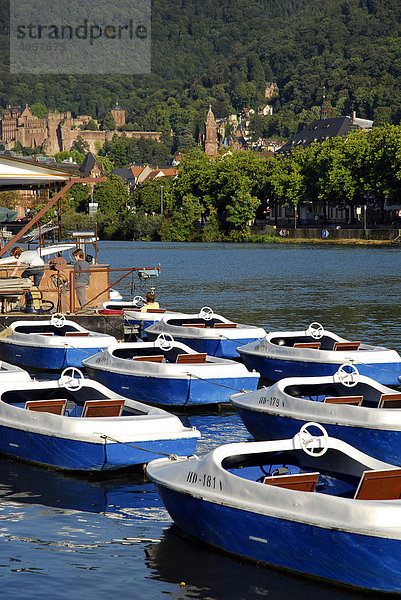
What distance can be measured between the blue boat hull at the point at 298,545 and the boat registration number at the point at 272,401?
15.2ft

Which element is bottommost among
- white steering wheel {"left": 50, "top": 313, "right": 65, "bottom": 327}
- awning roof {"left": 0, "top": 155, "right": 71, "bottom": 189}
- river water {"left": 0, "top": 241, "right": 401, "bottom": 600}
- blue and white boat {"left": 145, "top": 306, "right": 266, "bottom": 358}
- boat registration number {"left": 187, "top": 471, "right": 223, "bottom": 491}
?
river water {"left": 0, "top": 241, "right": 401, "bottom": 600}

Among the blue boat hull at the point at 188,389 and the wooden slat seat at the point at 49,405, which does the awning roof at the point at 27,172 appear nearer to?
the blue boat hull at the point at 188,389

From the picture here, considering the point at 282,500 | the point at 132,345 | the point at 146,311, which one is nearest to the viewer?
the point at 282,500

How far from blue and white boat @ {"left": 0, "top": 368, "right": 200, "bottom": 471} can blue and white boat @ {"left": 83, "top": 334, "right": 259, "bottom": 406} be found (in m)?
3.95

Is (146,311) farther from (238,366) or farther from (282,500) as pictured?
(282,500)

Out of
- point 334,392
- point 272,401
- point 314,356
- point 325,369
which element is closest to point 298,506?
point 272,401

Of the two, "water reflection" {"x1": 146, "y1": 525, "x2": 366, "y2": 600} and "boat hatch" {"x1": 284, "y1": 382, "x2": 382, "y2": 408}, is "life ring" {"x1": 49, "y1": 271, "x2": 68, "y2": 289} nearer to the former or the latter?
"boat hatch" {"x1": 284, "y1": 382, "x2": 382, "y2": 408}

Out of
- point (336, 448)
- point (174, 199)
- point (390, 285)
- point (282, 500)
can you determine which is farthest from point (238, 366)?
point (174, 199)

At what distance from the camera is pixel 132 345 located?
73.3 ft

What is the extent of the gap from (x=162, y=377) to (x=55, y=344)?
6.76 metres

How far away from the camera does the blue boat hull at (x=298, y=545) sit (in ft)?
32.5

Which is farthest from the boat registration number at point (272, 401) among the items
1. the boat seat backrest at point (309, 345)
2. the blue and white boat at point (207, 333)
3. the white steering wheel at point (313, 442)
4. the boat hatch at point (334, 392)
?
the blue and white boat at point (207, 333)

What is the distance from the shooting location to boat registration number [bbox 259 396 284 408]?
16328mm

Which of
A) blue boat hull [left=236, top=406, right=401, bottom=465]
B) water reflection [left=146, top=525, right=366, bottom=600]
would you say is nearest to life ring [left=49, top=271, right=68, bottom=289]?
blue boat hull [left=236, top=406, right=401, bottom=465]
